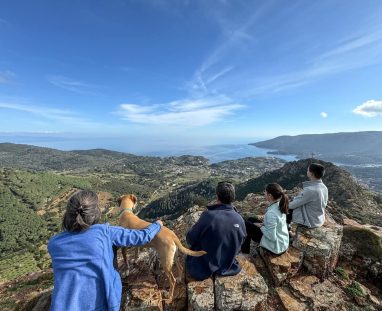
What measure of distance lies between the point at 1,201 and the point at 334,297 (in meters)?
151

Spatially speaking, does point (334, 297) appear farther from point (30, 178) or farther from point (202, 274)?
point (30, 178)

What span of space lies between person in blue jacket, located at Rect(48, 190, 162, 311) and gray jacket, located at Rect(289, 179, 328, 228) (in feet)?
17.2

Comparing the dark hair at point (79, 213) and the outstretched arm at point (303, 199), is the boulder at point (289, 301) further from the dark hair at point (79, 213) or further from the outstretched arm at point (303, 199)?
the dark hair at point (79, 213)

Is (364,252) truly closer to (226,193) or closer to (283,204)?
(283,204)

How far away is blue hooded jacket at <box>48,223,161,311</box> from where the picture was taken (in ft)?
10.3

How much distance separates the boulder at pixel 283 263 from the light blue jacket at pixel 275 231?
8.4 inches

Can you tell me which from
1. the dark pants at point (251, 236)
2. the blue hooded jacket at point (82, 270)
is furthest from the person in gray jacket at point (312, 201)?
the blue hooded jacket at point (82, 270)

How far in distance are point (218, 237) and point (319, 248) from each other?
3169 mm

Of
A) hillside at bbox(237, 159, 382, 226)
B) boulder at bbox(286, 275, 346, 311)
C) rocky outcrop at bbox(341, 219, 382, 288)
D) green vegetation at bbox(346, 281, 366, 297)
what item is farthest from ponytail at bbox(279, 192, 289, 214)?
hillside at bbox(237, 159, 382, 226)

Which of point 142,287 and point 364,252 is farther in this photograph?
point 364,252

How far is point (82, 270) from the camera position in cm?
319

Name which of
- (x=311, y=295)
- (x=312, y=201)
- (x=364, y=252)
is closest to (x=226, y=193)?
(x=311, y=295)

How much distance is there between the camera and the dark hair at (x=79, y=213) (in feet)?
10.2

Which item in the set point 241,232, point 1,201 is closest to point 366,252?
point 241,232
